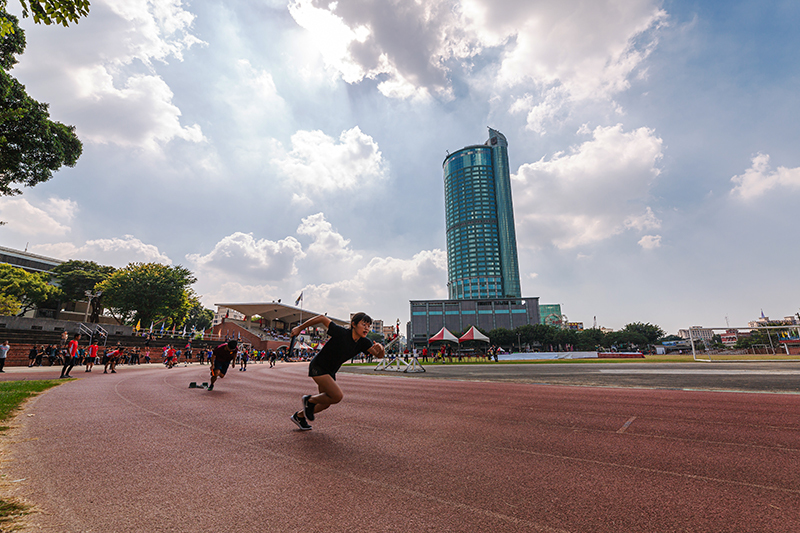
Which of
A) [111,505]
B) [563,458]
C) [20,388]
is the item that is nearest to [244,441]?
[111,505]

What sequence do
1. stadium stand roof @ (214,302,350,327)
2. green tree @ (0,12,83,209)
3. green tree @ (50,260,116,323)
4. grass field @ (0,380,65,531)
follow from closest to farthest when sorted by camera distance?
grass field @ (0,380,65,531) → green tree @ (0,12,83,209) → green tree @ (50,260,116,323) → stadium stand roof @ (214,302,350,327)

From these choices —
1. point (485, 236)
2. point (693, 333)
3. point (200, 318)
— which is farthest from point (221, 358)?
point (485, 236)

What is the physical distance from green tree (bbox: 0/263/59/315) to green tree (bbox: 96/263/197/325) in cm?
1493

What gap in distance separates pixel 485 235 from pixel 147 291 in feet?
537

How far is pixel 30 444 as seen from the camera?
4922mm

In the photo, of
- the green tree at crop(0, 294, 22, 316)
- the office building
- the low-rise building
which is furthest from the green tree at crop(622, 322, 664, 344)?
the green tree at crop(0, 294, 22, 316)

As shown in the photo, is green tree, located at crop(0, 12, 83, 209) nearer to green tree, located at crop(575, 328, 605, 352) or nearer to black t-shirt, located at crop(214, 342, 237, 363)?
black t-shirt, located at crop(214, 342, 237, 363)

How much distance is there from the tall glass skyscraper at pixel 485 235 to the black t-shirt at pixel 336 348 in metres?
182

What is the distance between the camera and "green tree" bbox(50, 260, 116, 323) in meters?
66.0

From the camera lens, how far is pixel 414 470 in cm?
392

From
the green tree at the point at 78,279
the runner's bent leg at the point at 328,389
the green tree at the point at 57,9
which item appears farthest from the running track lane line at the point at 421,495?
the green tree at the point at 78,279

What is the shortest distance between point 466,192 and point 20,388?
198004mm

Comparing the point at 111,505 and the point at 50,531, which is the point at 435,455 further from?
the point at 50,531

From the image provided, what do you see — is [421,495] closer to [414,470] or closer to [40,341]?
[414,470]
